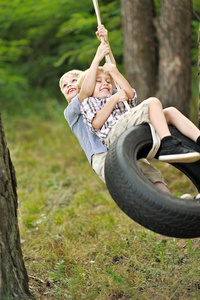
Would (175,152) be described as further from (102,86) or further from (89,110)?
(102,86)

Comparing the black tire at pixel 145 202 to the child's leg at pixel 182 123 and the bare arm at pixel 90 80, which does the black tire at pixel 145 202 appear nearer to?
the child's leg at pixel 182 123

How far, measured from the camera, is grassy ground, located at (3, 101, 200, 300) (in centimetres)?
331

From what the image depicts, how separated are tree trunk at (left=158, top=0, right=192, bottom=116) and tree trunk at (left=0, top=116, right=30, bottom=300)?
12.4ft

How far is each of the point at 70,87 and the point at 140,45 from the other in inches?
129

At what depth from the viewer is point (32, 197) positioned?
570cm

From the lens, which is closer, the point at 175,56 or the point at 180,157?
the point at 180,157

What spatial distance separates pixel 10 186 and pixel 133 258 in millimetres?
1406

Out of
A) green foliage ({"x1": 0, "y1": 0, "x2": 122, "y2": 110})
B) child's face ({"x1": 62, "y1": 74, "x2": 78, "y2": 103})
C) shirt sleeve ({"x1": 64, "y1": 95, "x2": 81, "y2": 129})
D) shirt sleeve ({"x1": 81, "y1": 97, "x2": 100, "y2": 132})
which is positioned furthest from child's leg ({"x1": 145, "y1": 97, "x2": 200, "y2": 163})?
green foliage ({"x1": 0, "y1": 0, "x2": 122, "y2": 110})

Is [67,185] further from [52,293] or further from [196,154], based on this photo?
[196,154]

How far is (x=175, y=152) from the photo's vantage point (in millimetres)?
2859

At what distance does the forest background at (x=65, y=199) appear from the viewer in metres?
3.41

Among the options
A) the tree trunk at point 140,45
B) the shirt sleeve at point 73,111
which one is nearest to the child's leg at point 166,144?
the shirt sleeve at point 73,111

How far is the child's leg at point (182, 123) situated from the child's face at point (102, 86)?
525mm

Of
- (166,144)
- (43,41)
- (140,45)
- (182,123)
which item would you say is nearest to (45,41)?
(43,41)
